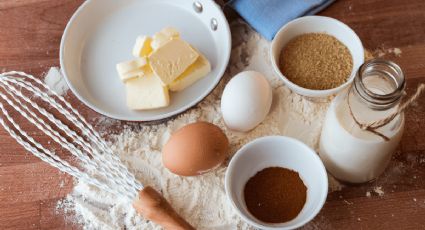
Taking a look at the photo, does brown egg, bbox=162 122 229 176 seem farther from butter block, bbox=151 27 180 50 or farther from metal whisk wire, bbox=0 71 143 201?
butter block, bbox=151 27 180 50

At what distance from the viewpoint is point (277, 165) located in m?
0.93

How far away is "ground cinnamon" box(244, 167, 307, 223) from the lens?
87 cm

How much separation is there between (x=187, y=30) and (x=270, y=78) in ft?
0.78

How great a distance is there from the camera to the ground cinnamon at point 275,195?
87cm

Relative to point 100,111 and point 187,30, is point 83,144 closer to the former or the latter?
point 100,111

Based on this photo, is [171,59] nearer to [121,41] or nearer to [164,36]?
[164,36]

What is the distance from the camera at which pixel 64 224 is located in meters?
0.95

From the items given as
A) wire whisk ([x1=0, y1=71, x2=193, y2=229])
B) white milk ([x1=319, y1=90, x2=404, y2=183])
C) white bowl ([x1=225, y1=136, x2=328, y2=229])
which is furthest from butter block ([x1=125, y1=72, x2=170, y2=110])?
white milk ([x1=319, y1=90, x2=404, y2=183])

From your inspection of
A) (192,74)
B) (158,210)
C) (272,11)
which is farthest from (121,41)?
(158,210)

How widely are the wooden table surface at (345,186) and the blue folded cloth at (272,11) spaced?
4 centimetres

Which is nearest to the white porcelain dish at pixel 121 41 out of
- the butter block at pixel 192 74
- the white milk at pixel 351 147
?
the butter block at pixel 192 74

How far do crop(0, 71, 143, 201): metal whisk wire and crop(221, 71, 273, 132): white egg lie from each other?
0.73ft

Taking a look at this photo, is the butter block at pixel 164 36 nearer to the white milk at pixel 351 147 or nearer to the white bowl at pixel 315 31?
the white bowl at pixel 315 31

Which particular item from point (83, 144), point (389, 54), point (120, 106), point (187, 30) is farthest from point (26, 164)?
point (389, 54)
